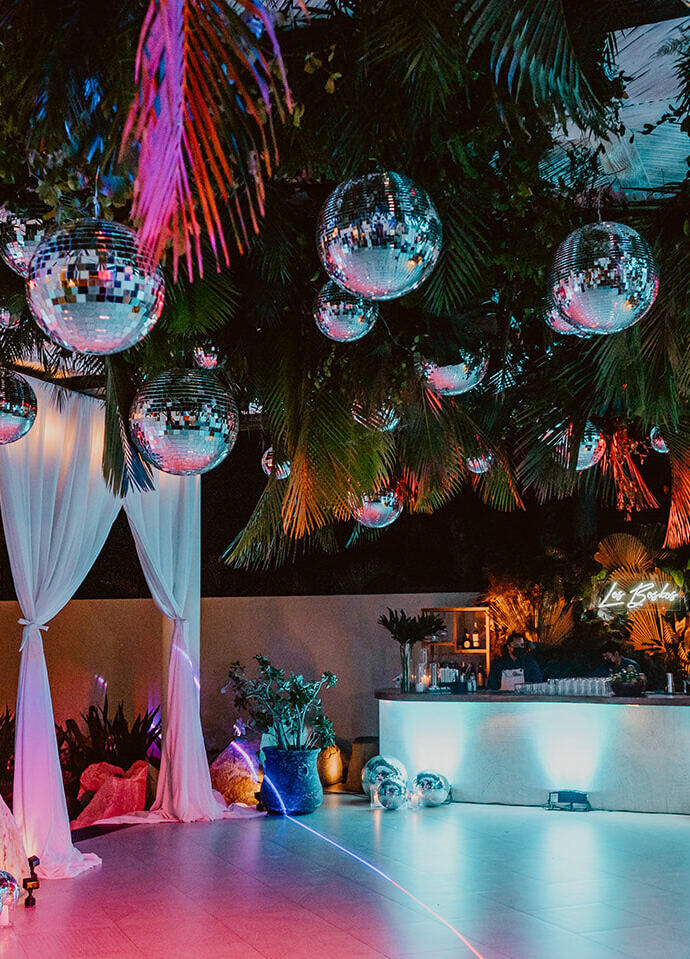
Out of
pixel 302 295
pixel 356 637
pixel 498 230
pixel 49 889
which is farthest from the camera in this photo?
pixel 356 637

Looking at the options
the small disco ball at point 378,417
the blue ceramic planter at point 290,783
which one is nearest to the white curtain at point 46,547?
the blue ceramic planter at point 290,783

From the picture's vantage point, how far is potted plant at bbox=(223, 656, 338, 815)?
744 cm

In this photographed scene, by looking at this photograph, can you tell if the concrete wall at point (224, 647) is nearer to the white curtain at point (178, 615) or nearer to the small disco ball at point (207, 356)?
the white curtain at point (178, 615)

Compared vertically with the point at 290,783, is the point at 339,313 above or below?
above

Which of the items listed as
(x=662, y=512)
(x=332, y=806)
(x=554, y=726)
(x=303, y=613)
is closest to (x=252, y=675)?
(x=303, y=613)

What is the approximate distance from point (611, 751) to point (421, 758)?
143cm

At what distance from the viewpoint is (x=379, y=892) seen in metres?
5.12

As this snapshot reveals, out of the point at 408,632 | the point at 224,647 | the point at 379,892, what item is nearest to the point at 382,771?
the point at 408,632

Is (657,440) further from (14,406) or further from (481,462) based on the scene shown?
(14,406)

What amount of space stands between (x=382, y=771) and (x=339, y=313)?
5573 millimetres

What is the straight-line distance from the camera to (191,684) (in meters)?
7.39

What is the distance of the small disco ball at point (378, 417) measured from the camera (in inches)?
103

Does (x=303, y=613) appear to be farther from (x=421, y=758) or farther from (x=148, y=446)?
(x=148, y=446)

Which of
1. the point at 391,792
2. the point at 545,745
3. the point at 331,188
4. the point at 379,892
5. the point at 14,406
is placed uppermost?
the point at 331,188
